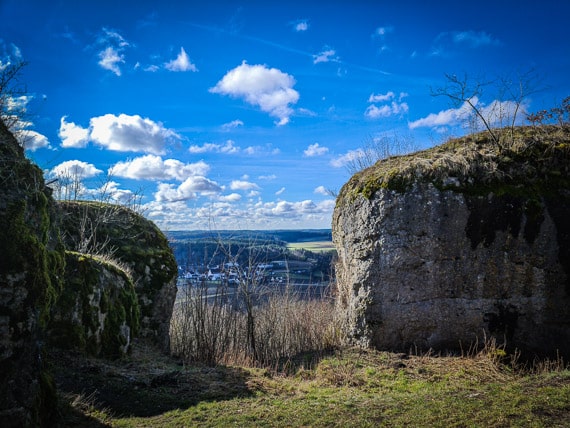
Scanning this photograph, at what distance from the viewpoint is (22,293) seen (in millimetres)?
4371

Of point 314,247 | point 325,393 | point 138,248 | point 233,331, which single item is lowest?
point 314,247

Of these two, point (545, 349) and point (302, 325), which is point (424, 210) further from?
point (302, 325)

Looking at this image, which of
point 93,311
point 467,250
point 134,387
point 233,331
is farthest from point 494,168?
point 233,331

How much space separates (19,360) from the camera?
4254 mm

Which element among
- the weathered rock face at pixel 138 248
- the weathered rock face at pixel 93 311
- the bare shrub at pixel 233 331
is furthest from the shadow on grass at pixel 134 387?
the bare shrub at pixel 233 331

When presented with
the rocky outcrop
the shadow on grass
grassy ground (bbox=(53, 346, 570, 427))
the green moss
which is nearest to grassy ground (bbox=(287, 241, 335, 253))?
the green moss

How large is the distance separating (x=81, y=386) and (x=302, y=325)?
35.5 feet

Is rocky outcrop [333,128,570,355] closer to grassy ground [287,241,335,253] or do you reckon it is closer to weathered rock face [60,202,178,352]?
weathered rock face [60,202,178,352]

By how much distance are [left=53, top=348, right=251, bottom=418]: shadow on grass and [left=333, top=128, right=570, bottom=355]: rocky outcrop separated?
12.9ft

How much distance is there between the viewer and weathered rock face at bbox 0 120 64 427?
4.16m

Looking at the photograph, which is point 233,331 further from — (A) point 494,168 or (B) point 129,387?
(A) point 494,168

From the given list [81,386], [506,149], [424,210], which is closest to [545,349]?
[424,210]

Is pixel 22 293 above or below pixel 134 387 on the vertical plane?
above

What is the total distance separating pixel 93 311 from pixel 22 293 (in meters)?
5.23
